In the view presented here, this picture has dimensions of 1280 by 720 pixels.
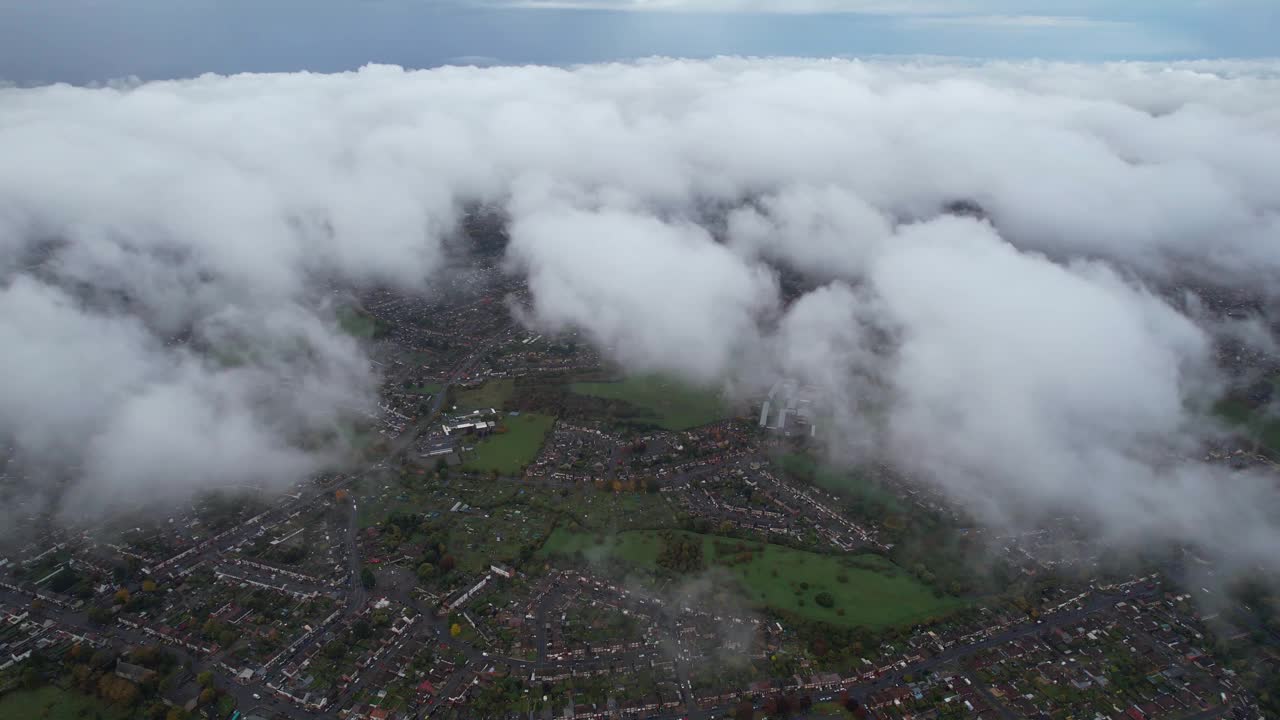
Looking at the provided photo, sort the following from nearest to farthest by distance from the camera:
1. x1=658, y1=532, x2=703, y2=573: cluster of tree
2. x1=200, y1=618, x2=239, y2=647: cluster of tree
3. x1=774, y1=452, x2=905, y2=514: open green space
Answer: x1=200, y1=618, x2=239, y2=647: cluster of tree → x1=658, y1=532, x2=703, y2=573: cluster of tree → x1=774, y1=452, x2=905, y2=514: open green space

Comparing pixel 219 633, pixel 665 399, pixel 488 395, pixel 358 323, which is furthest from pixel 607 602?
pixel 358 323

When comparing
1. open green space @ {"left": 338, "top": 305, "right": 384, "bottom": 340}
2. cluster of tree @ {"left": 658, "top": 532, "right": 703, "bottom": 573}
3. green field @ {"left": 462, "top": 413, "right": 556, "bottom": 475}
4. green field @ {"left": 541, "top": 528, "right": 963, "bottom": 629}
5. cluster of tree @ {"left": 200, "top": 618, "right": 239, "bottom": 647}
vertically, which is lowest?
green field @ {"left": 541, "top": 528, "right": 963, "bottom": 629}

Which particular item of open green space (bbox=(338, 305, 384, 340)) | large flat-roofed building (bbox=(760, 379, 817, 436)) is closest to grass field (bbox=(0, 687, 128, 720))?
open green space (bbox=(338, 305, 384, 340))

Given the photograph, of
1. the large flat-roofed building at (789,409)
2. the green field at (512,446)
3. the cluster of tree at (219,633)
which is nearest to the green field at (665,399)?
the large flat-roofed building at (789,409)

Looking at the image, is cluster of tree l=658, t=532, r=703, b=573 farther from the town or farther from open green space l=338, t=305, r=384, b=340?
open green space l=338, t=305, r=384, b=340

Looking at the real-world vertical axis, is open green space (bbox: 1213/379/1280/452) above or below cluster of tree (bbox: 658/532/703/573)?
below

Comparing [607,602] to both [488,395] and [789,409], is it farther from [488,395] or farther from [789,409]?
[488,395]
